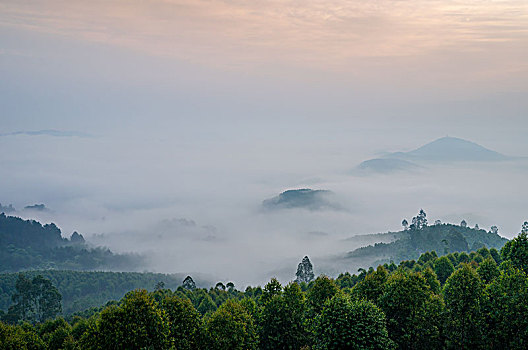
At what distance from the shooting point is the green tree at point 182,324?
82.2ft

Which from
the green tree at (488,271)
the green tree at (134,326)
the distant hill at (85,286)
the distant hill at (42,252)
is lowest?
the distant hill at (85,286)

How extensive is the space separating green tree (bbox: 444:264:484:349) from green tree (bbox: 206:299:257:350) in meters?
12.3

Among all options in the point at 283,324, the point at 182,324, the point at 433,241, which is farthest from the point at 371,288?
the point at 433,241

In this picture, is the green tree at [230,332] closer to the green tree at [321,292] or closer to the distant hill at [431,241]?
the green tree at [321,292]

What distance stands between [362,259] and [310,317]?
10511cm

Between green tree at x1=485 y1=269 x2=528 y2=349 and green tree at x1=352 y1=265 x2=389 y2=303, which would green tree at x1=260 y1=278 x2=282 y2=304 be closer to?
green tree at x1=352 y1=265 x2=389 y2=303

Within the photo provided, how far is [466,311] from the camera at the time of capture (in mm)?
26188

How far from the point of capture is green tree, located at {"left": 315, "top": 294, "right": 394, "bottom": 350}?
22.9 meters

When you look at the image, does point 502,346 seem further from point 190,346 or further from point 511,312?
point 190,346

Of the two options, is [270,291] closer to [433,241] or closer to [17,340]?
[17,340]

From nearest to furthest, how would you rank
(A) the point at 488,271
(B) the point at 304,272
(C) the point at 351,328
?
1. (C) the point at 351,328
2. (A) the point at 488,271
3. (B) the point at 304,272

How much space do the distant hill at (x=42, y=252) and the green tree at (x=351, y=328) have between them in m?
147

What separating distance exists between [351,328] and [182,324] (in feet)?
32.4

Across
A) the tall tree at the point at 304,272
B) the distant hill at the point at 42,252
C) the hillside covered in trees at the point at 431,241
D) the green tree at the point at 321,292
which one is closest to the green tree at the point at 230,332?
the green tree at the point at 321,292
